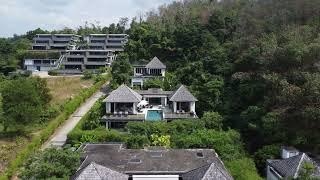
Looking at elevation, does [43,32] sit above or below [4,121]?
above

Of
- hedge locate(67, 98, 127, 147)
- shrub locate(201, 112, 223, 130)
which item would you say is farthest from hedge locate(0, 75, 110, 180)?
shrub locate(201, 112, 223, 130)

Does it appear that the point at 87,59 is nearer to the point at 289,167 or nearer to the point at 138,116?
the point at 138,116

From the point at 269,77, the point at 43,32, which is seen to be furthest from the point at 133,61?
the point at 43,32

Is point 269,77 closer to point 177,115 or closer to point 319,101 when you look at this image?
point 319,101

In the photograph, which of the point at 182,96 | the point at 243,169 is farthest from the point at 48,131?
the point at 243,169

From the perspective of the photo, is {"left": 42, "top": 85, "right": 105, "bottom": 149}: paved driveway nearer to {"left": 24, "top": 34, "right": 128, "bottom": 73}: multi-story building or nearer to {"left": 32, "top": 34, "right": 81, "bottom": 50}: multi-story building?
{"left": 24, "top": 34, "right": 128, "bottom": 73}: multi-story building

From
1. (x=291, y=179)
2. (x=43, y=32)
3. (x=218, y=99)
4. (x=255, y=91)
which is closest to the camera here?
(x=291, y=179)
